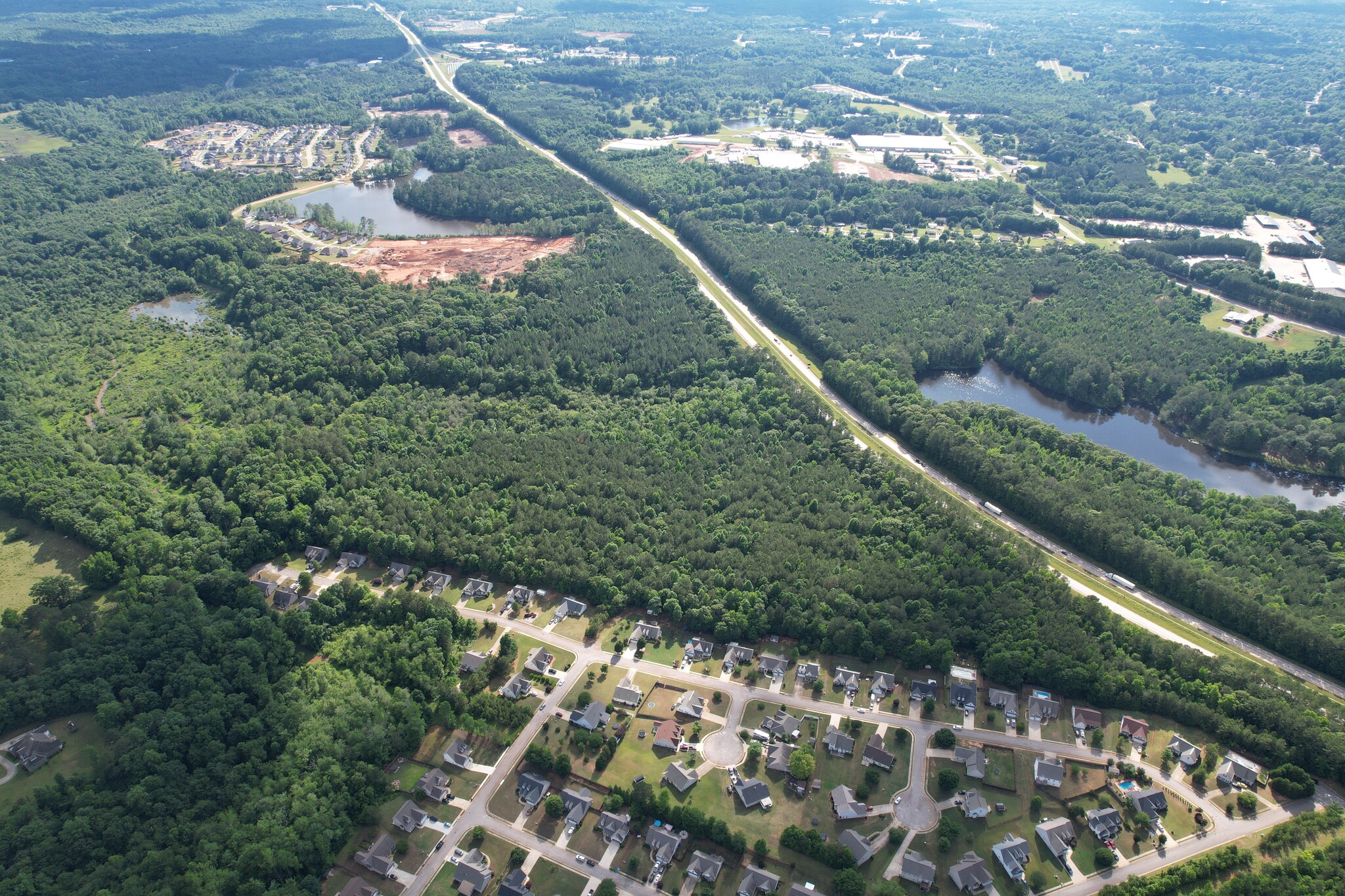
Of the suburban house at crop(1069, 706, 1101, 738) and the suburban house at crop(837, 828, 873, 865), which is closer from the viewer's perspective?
the suburban house at crop(837, 828, 873, 865)

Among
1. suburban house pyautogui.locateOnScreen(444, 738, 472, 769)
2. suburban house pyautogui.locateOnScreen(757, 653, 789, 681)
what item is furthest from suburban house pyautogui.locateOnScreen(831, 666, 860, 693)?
suburban house pyautogui.locateOnScreen(444, 738, 472, 769)

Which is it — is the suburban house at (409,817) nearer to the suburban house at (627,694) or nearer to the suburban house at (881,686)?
the suburban house at (627,694)

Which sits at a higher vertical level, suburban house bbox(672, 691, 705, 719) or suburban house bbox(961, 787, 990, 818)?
suburban house bbox(961, 787, 990, 818)

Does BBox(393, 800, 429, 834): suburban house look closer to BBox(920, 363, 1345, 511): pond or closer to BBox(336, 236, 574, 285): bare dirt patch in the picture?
BBox(920, 363, 1345, 511): pond

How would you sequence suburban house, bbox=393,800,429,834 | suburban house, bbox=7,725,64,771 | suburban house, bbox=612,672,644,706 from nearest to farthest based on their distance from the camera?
suburban house, bbox=393,800,429,834, suburban house, bbox=7,725,64,771, suburban house, bbox=612,672,644,706

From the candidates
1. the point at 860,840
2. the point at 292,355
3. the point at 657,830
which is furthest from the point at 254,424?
the point at 860,840

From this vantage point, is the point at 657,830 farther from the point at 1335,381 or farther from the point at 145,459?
the point at 1335,381
